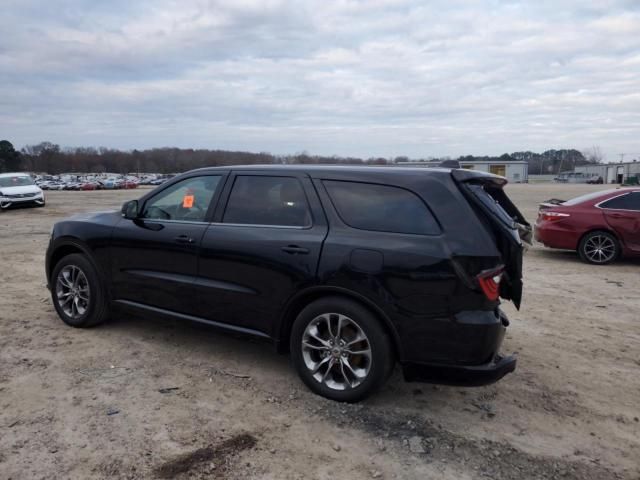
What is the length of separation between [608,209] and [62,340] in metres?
8.80

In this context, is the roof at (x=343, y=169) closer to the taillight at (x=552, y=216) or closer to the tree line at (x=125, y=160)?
the taillight at (x=552, y=216)

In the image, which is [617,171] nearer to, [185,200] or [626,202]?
[626,202]

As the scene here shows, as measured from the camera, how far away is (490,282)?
330cm

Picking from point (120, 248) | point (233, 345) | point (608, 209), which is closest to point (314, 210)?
point (233, 345)

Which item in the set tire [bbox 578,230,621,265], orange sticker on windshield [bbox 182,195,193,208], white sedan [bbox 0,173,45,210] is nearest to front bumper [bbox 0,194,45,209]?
white sedan [bbox 0,173,45,210]

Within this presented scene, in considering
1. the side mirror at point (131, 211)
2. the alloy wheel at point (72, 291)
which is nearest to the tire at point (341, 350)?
the side mirror at point (131, 211)

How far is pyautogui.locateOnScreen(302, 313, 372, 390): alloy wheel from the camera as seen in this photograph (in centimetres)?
361

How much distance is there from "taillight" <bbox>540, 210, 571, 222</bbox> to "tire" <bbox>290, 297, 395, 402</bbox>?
7.15 meters

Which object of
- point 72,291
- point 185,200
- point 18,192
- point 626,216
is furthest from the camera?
point 18,192

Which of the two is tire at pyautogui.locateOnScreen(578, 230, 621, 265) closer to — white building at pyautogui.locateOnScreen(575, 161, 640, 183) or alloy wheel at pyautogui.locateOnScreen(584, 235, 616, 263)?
alloy wheel at pyautogui.locateOnScreen(584, 235, 616, 263)

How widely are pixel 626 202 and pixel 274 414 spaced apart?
8.17m

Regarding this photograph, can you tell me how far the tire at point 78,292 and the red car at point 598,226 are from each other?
25.7 feet

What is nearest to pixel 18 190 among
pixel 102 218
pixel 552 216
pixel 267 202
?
pixel 102 218

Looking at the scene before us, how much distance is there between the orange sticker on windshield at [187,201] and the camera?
4602 mm
